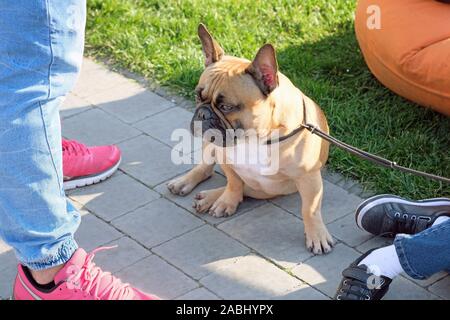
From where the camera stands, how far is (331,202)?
3938 millimetres

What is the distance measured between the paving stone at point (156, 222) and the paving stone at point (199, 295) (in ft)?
1.22

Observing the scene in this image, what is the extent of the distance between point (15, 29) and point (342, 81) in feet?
8.53

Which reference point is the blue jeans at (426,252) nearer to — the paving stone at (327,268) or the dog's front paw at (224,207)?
the paving stone at (327,268)

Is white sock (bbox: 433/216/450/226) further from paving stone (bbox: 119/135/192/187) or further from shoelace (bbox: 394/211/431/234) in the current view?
paving stone (bbox: 119/135/192/187)

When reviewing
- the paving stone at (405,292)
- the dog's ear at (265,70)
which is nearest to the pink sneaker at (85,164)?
the dog's ear at (265,70)

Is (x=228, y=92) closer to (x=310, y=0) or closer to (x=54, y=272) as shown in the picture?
(x=54, y=272)

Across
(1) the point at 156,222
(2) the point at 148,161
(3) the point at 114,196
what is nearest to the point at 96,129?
(2) the point at 148,161

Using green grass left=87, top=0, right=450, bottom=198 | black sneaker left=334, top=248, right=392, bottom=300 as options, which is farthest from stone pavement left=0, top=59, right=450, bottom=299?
green grass left=87, top=0, right=450, bottom=198

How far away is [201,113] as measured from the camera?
3.47 metres

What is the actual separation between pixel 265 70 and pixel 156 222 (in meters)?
0.88

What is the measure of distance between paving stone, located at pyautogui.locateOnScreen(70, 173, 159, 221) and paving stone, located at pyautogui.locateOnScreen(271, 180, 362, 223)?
599 mm

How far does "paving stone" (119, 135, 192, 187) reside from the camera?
4.16 m
